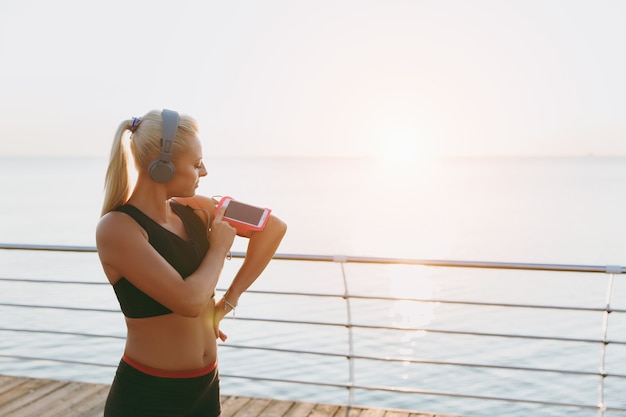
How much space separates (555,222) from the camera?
29969 mm

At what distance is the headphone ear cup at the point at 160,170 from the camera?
1435mm

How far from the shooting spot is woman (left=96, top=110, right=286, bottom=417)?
56.9 inches

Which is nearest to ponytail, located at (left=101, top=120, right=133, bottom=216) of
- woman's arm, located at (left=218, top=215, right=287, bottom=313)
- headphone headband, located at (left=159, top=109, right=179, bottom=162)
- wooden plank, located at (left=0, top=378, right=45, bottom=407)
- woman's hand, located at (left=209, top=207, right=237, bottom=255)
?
headphone headband, located at (left=159, top=109, right=179, bottom=162)

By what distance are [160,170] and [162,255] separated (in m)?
0.20

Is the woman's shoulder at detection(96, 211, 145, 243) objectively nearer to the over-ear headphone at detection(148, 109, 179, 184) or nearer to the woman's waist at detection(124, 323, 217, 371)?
the over-ear headphone at detection(148, 109, 179, 184)

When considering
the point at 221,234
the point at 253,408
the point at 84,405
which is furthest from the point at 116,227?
the point at 84,405

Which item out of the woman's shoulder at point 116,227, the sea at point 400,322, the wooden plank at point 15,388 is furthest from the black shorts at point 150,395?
the wooden plank at point 15,388

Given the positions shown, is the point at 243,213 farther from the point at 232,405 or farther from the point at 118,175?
the point at 232,405

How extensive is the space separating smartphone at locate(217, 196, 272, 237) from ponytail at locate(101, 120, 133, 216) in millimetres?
217

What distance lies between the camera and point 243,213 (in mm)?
1575

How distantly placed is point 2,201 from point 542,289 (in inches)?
1383

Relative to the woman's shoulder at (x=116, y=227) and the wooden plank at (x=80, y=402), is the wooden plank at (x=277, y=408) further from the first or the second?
the woman's shoulder at (x=116, y=227)

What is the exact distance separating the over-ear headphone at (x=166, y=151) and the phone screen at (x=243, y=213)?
0.17m

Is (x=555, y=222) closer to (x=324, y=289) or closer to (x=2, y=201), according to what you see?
(x=324, y=289)
